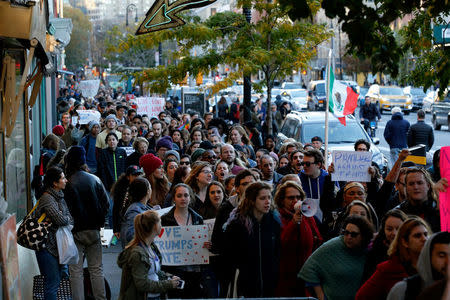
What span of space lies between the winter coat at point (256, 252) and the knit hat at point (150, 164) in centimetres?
286

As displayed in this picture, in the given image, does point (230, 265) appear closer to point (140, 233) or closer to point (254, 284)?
point (254, 284)

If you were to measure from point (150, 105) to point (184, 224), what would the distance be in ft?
53.4

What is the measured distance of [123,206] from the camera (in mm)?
9812

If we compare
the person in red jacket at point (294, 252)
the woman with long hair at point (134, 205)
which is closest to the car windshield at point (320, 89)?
the woman with long hair at point (134, 205)

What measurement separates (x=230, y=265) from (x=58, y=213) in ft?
6.50

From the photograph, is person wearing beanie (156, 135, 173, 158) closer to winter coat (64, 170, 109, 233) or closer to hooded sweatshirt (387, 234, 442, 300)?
winter coat (64, 170, 109, 233)

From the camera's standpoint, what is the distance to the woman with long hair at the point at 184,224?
8.31 meters

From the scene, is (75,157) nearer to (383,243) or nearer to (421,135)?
(383,243)

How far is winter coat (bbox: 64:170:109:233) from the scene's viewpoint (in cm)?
929

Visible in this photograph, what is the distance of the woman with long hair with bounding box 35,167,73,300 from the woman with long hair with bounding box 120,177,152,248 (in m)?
0.63

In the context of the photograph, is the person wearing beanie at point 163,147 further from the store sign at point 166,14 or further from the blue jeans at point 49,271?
the blue jeans at point 49,271

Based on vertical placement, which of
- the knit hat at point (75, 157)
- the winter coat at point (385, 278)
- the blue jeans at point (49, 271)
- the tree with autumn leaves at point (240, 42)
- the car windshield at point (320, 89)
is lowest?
the blue jeans at point (49, 271)

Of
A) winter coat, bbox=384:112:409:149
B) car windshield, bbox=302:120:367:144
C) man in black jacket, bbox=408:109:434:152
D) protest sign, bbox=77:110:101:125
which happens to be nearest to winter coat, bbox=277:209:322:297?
car windshield, bbox=302:120:367:144

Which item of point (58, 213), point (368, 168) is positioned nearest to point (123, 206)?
point (58, 213)
